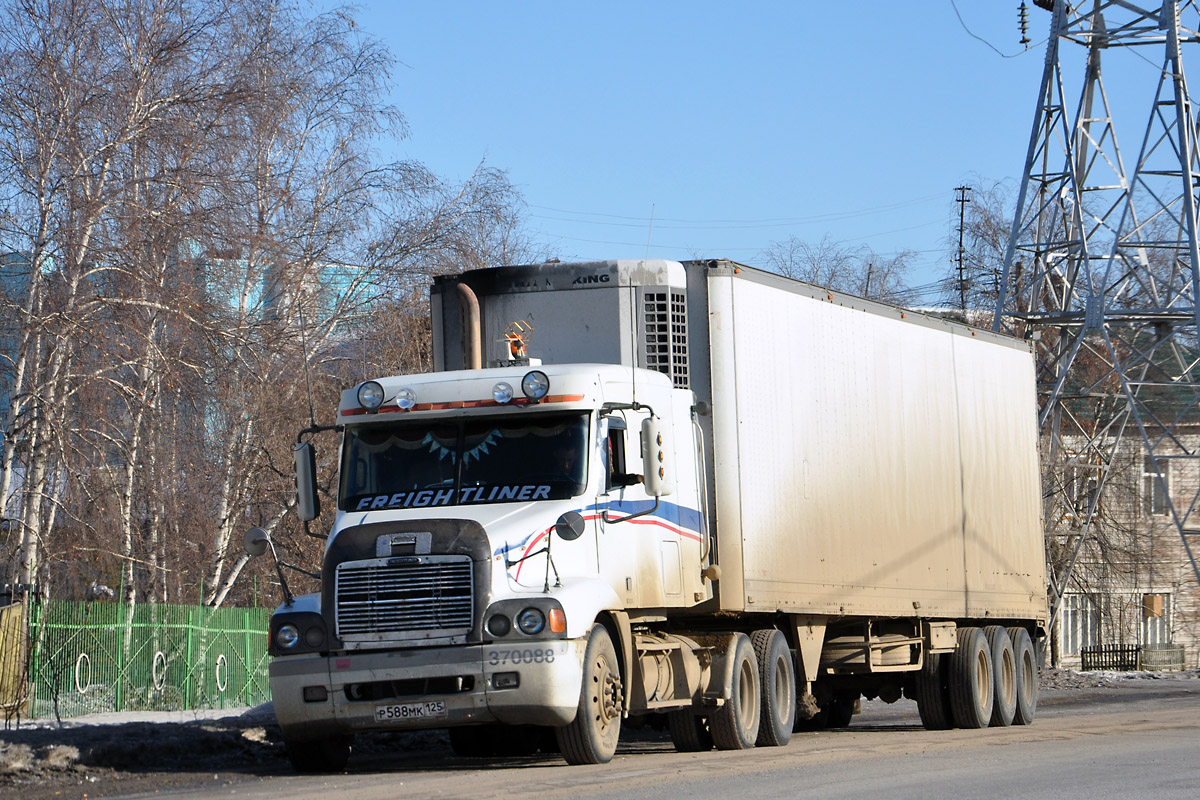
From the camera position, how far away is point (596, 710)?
12.9 metres

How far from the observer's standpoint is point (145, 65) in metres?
22.8

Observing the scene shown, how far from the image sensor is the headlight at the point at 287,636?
1262 cm

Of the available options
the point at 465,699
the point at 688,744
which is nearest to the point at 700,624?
the point at 688,744

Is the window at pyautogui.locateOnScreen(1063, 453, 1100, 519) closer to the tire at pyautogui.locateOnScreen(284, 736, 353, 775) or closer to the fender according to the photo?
the fender

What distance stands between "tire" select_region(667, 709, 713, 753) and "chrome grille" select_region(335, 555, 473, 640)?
3697 mm

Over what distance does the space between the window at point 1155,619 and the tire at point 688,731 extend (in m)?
41.2

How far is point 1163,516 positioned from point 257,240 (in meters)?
36.9

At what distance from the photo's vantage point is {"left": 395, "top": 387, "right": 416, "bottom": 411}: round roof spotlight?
13406mm

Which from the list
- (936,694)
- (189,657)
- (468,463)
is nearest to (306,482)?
(468,463)

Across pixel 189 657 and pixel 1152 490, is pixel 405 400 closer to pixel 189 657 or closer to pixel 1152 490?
pixel 189 657

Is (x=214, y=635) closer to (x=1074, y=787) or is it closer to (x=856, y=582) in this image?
(x=856, y=582)

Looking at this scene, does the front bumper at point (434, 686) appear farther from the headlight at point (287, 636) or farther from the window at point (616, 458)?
the window at point (616, 458)

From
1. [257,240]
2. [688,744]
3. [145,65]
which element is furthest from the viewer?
[257,240]

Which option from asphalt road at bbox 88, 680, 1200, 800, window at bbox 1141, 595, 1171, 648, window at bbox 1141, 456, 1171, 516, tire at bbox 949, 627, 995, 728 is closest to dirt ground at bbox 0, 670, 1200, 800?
asphalt road at bbox 88, 680, 1200, 800
